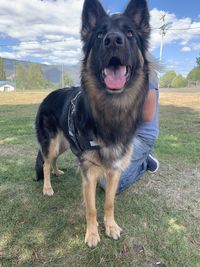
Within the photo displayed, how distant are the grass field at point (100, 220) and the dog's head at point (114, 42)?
175 centimetres

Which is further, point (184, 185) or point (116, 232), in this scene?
point (184, 185)

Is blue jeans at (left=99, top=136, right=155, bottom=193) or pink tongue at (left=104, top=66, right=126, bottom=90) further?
blue jeans at (left=99, top=136, right=155, bottom=193)

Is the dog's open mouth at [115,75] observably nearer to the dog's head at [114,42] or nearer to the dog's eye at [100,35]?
the dog's head at [114,42]

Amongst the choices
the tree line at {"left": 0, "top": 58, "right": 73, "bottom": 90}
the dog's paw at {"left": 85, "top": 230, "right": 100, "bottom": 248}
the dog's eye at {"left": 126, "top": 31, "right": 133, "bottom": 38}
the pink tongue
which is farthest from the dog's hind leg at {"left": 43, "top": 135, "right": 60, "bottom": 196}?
the tree line at {"left": 0, "top": 58, "right": 73, "bottom": 90}

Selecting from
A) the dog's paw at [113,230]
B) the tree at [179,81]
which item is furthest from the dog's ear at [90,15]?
the tree at [179,81]

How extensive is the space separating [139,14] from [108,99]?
3.42ft

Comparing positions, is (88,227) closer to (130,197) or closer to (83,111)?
(130,197)

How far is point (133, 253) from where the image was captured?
3059mm

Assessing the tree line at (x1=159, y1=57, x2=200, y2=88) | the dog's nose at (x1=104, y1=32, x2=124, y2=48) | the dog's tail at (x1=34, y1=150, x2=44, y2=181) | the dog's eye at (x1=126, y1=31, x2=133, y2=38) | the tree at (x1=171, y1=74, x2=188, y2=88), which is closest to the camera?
the dog's nose at (x1=104, y1=32, x2=124, y2=48)

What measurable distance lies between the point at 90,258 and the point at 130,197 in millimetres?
1353

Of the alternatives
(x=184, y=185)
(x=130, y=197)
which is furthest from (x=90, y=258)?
(x=184, y=185)

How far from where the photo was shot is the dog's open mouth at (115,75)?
115 inches

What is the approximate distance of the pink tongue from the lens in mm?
2920

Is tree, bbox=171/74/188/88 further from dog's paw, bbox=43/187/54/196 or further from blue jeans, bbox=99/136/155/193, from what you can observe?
dog's paw, bbox=43/187/54/196
